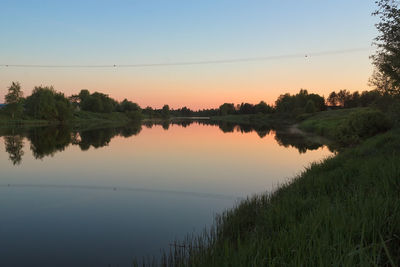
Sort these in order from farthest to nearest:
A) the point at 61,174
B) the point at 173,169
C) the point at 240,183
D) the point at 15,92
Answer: the point at 15,92 → the point at 173,169 → the point at 61,174 → the point at 240,183

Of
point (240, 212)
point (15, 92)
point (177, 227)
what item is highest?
point (15, 92)

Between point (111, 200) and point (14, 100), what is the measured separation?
81.6 m

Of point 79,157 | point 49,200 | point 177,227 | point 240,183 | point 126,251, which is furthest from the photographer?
point 79,157

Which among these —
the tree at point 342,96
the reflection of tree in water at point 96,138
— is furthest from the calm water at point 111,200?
the tree at point 342,96

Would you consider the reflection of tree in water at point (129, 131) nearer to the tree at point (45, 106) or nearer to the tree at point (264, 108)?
the tree at point (45, 106)

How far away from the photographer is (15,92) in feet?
258

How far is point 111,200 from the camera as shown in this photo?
Result: 44.0ft

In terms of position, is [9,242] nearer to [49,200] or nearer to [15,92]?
[49,200]

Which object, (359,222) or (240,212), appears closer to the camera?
(359,222)

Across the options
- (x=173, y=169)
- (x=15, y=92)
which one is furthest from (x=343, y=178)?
(x=15, y=92)

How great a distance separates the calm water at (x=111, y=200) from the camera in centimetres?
843

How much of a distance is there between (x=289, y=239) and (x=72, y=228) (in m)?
8.18

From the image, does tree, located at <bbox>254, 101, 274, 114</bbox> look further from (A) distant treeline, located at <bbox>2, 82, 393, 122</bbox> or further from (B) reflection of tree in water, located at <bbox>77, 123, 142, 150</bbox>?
(B) reflection of tree in water, located at <bbox>77, 123, 142, 150</bbox>

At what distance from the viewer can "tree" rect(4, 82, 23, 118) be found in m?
77.4
